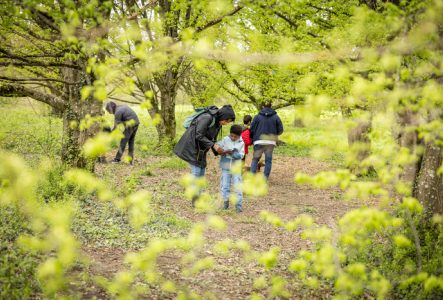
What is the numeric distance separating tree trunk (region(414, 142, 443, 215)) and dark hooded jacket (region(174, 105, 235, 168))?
3.36m

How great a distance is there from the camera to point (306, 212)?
8.84 m

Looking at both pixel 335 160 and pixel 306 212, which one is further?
pixel 335 160

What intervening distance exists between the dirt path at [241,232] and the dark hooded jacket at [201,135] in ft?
3.77

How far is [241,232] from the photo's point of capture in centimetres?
722

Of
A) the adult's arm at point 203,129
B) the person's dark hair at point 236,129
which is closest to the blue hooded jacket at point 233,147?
the person's dark hair at point 236,129

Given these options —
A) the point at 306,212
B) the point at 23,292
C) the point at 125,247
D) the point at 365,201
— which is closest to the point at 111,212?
the point at 125,247

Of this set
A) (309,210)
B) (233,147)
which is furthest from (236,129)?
(309,210)

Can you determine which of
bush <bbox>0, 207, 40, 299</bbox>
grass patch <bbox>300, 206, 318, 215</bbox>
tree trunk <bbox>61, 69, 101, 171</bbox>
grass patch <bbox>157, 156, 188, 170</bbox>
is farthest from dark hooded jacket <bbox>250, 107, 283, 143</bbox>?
bush <bbox>0, 207, 40, 299</bbox>

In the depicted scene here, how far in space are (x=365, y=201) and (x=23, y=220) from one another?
796cm

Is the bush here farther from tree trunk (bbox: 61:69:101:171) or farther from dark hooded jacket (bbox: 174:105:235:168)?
dark hooded jacket (bbox: 174:105:235:168)

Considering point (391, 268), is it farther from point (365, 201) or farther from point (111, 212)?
point (365, 201)

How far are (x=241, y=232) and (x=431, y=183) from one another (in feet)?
10.4

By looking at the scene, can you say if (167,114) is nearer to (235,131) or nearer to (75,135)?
(75,135)

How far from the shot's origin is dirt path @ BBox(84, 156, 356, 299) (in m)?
5.13
